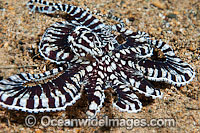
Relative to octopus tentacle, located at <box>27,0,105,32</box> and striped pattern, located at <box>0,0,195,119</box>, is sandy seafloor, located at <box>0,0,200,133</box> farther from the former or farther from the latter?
striped pattern, located at <box>0,0,195,119</box>

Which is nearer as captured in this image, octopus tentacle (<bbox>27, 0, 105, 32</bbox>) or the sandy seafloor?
the sandy seafloor

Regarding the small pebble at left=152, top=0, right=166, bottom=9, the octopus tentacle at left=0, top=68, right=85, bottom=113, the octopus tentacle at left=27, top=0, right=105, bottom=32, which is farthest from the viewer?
the small pebble at left=152, top=0, right=166, bottom=9

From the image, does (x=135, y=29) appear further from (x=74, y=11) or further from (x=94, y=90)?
(x=94, y=90)

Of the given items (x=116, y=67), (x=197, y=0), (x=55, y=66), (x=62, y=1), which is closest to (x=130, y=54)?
(x=116, y=67)

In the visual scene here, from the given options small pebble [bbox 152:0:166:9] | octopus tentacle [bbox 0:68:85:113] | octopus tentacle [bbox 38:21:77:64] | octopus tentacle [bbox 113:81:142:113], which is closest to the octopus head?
octopus tentacle [bbox 38:21:77:64]

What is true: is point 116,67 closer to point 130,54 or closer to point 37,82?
point 130,54

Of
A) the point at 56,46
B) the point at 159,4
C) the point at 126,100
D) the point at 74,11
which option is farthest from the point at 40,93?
the point at 159,4

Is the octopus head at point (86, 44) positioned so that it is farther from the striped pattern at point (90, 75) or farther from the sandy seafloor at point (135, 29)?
the sandy seafloor at point (135, 29)

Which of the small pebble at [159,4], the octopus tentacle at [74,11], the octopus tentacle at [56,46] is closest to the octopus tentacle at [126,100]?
the octopus tentacle at [56,46]
